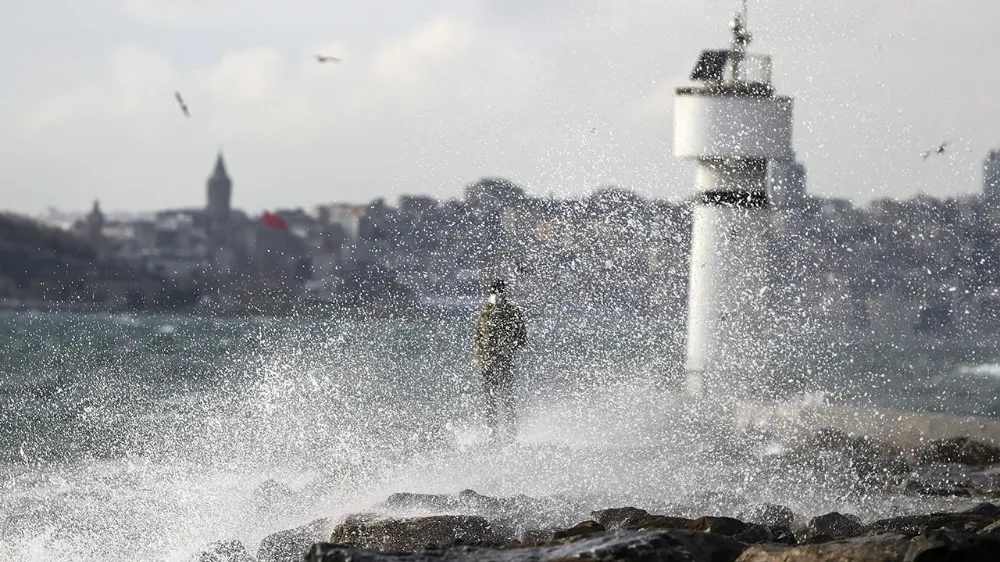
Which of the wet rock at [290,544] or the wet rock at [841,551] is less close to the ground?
the wet rock at [841,551]

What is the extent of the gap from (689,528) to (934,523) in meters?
1.75

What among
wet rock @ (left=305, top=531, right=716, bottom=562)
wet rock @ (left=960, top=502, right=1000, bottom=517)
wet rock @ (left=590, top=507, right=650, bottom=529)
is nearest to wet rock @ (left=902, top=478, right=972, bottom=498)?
wet rock @ (left=960, top=502, right=1000, bottom=517)

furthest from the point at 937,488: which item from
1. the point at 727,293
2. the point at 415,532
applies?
the point at 727,293

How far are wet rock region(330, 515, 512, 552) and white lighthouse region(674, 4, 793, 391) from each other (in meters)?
9.83

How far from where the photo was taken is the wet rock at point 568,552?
723cm

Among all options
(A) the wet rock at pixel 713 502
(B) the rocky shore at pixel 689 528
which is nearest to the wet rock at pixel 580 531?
(B) the rocky shore at pixel 689 528

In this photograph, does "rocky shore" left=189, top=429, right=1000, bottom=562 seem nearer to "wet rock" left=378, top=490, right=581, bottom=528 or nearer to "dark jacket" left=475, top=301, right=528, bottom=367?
"wet rock" left=378, top=490, right=581, bottom=528

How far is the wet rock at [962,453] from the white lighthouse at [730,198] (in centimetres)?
452

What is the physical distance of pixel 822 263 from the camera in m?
70.1

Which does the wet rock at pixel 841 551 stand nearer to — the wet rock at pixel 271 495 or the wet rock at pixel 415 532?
the wet rock at pixel 415 532

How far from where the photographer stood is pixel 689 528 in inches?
362

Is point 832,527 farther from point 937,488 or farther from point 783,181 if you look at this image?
point 783,181

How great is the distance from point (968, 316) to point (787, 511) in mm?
88641

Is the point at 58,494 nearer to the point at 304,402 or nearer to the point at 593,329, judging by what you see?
the point at 304,402
